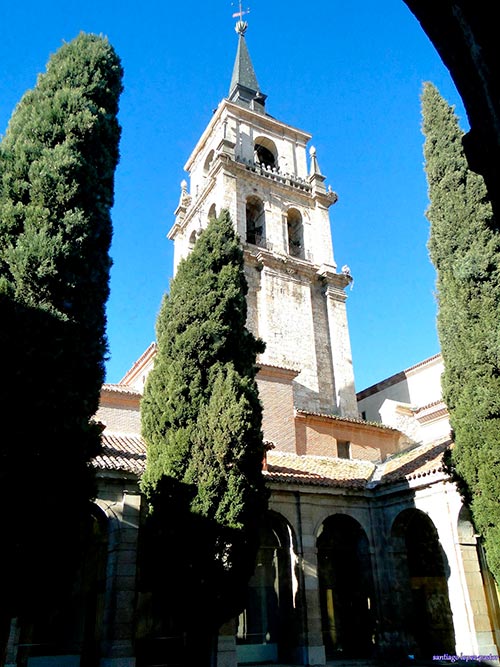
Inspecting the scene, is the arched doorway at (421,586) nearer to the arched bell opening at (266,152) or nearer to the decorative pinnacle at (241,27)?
the arched bell opening at (266,152)

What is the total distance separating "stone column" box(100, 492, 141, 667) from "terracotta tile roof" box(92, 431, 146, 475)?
2.31 ft

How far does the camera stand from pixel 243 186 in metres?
29.0

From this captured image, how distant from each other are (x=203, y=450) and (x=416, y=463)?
827 centimetres

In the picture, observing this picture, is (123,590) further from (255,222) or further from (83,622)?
(255,222)

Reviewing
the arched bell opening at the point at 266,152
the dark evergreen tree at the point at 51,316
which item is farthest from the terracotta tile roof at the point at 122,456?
the arched bell opening at the point at 266,152

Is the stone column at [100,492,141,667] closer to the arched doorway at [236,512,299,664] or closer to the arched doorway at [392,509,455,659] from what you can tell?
the arched doorway at [236,512,299,664]

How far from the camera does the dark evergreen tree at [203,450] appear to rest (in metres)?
10.8

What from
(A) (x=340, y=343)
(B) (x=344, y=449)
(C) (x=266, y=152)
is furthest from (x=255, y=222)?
(B) (x=344, y=449)

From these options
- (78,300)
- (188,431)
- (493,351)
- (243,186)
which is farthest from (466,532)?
(243,186)

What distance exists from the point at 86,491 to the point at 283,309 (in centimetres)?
1864

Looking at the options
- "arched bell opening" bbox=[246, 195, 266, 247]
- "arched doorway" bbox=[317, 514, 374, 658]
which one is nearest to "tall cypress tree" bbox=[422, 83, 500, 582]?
"arched doorway" bbox=[317, 514, 374, 658]

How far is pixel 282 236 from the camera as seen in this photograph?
28.9 meters

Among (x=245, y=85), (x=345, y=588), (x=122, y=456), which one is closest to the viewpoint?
(x=122, y=456)

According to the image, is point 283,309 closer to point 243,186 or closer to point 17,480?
point 243,186
